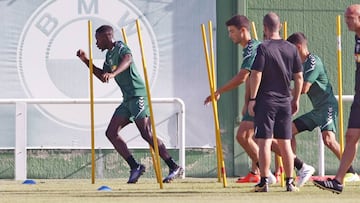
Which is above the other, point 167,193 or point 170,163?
point 170,163

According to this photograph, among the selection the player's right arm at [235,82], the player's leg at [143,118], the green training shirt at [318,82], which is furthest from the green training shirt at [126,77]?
the green training shirt at [318,82]

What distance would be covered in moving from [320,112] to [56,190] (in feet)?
12.2

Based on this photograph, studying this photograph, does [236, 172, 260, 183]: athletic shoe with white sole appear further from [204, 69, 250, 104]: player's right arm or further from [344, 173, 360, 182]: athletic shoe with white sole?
[204, 69, 250, 104]: player's right arm

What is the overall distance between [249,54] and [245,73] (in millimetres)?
277

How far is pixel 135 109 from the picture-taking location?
1658cm

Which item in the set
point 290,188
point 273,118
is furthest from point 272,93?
point 290,188

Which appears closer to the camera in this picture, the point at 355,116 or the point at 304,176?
the point at 355,116

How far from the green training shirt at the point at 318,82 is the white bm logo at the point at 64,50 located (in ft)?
12.5

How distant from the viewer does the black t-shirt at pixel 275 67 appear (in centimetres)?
1387

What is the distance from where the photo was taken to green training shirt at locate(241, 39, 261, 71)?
15.0 metres

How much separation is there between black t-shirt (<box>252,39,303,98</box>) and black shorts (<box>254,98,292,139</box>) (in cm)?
9

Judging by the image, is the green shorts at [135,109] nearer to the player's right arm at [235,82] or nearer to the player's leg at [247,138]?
the player's leg at [247,138]

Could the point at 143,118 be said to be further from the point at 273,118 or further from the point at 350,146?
the point at 350,146

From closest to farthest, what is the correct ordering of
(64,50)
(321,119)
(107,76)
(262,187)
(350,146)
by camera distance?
(350,146) → (262,187) → (107,76) → (321,119) → (64,50)
